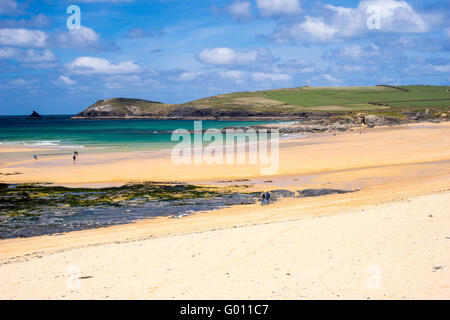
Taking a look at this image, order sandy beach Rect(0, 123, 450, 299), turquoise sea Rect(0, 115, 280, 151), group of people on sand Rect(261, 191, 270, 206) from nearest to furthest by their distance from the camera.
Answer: sandy beach Rect(0, 123, 450, 299) < group of people on sand Rect(261, 191, 270, 206) < turquoise sea Rect(0, 115, 280, 151)

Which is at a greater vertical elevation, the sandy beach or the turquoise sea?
the turquoise sea

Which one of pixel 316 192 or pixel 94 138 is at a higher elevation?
pixel 94 138

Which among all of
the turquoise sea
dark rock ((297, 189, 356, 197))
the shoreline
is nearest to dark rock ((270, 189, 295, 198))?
dark rock ((297, 189, 356, 197))

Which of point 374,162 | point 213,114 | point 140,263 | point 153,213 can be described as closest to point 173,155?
point 374,162

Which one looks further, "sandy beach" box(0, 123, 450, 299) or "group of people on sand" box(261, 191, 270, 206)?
"group of people on sand" box(261, 191, 270, 206)

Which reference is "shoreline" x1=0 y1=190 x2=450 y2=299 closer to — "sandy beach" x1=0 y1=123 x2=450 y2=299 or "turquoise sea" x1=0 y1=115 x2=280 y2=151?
"sandy beach" x1=0 y1=123 x2=450 y2=299

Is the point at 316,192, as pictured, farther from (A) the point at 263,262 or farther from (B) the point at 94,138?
(B) the point at 94,138

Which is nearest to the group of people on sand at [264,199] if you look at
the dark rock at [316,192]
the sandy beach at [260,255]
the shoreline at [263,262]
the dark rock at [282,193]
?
the sandy beach at [260,255]

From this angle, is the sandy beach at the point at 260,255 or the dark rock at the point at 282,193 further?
the dark rock at the point at 282,193

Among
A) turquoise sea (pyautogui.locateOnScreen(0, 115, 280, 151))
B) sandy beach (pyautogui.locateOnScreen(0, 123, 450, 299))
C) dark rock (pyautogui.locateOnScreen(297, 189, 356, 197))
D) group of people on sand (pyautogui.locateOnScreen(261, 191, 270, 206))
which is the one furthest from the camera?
turquoise sea (pyautogui.locateOnScreen(0, 115, 280, 151))

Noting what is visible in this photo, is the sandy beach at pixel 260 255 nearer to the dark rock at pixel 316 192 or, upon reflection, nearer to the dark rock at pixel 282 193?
the dark rock at pixel 282 193

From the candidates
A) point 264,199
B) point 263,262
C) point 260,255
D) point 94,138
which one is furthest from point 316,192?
point 94,138

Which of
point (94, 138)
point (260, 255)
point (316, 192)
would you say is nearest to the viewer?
point (260, 255)

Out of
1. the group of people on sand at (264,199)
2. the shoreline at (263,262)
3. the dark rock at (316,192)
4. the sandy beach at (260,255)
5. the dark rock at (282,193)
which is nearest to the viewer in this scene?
the shoreline at (263,262)
